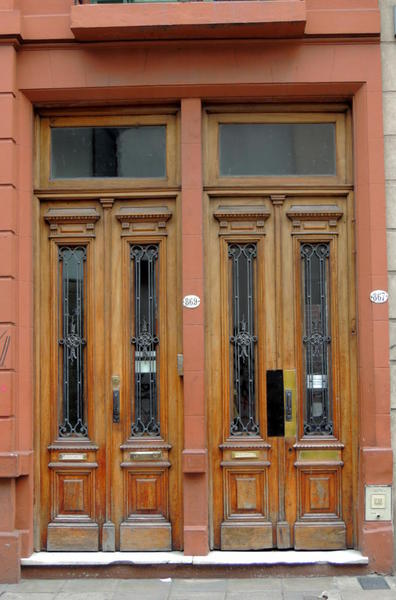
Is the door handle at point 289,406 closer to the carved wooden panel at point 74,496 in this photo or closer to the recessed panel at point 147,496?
the recessed panel at point 147,496

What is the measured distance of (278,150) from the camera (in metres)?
7.43

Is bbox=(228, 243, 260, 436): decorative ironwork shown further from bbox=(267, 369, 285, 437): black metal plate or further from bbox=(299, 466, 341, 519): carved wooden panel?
bbox=(299, 466, 341, 519): carved wooden panel

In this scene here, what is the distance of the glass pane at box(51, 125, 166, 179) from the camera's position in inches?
293

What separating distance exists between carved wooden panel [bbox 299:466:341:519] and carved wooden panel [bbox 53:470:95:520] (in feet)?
6.49

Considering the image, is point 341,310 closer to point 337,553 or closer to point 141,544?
point 337,553

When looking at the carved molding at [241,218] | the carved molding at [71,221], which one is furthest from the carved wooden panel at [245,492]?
the carved molding at [71,221]

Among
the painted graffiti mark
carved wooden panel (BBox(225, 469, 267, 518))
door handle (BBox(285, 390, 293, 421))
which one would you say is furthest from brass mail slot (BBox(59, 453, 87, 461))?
door handle (BBox(285, 390, 293, 421))

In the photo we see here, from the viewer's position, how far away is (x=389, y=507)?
6906 mm

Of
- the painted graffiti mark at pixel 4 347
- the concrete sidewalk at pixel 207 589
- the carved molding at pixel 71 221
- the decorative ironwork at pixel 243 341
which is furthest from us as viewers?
the carved molding at pixel 71 221

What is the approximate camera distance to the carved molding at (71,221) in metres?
7.40

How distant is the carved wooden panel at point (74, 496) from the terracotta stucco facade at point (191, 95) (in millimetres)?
276

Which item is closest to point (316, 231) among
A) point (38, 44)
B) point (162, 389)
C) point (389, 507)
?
point (162, 389)

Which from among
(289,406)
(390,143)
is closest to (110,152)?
(390,143)

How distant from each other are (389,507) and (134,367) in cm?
263
